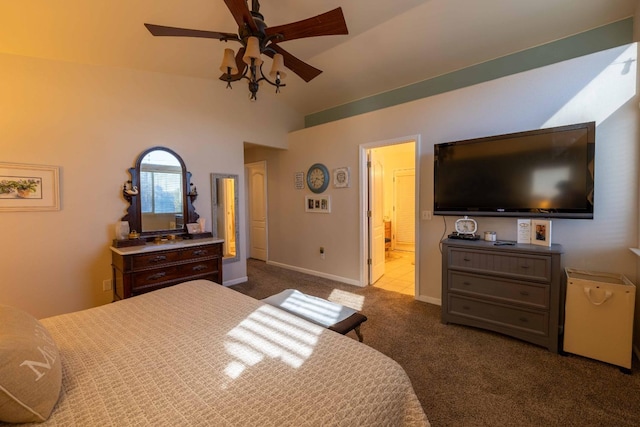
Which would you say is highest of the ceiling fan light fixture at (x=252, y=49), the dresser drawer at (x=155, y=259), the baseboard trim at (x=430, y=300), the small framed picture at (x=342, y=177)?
the ceiling fan light fixture at (x=252, y=49)

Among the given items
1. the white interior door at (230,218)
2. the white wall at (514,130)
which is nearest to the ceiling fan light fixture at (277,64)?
the white wall at (514,130)

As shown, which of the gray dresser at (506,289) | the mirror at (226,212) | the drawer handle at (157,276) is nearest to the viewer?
the gray dresser at (506,289)

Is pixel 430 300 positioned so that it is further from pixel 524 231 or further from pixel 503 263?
pixel 524 231

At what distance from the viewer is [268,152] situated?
17.4 ft

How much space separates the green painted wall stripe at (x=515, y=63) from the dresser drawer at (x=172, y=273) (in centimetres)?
331

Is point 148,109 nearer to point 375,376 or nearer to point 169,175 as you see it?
point 169,175

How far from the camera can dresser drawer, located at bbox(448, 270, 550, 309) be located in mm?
2291

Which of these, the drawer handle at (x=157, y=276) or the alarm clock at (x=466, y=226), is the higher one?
the alarm clock at (x=466, y=226)

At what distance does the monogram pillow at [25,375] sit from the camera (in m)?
0.76

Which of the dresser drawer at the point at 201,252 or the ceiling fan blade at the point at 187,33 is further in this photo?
the dresser drawer at the point at 201,252

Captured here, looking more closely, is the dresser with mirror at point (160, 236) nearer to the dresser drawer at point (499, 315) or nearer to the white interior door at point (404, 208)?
the dresser drawer at point (499, 315)

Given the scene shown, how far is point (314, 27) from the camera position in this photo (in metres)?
1.73

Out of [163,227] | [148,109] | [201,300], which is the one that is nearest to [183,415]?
[201,300]

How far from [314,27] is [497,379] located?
276 cm
